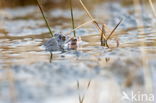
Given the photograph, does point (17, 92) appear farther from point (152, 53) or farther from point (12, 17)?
point (12, 17)

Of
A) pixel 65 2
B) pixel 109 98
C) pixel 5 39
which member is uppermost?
pixel 65 2

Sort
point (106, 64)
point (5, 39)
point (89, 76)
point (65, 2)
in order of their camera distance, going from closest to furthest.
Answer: point (89, 76) → point (106, 64) → point (5, 39) → point (65, 2)

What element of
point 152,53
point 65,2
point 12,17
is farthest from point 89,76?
point 65,2

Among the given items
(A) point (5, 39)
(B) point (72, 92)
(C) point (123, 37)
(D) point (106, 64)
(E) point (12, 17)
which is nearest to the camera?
(B) point (72, 92)

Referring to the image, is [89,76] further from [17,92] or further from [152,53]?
[152,53]

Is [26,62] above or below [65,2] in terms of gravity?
below

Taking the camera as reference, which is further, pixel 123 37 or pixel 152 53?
pixel 123 37
